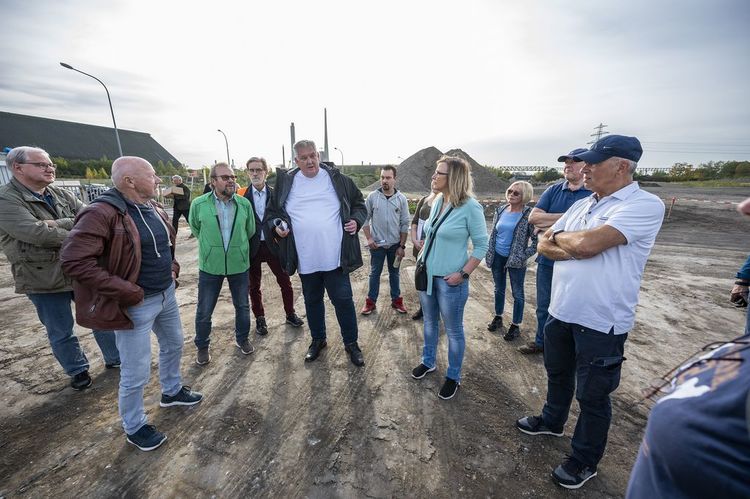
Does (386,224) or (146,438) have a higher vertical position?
(386,224)

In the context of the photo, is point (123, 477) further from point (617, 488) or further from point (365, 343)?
point (617, 488)

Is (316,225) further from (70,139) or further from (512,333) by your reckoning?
(70,139)

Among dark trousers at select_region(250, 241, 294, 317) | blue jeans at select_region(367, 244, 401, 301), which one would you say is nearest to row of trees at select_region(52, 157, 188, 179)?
dark trousers at select_region(250, 241, 294, 317)

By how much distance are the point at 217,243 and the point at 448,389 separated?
9.33ft

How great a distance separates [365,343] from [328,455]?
1.67 metres

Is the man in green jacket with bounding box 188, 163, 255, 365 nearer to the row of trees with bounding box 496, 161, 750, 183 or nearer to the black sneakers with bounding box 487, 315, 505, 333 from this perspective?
the black sneakers with bounding box 487, 315, 505, 333

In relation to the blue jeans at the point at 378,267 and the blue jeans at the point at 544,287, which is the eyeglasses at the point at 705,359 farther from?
the blue jeans at the point at 378,267

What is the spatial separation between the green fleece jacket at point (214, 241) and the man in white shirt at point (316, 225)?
42 centimetres

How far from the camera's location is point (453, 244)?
108 inches

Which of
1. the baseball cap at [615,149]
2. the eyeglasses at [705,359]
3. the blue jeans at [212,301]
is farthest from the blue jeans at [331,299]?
the eyeglasses at [705,359]

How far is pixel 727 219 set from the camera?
13109mm

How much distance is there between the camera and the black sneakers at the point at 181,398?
288 centimetres

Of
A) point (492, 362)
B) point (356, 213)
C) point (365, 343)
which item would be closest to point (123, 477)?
point (365, 343)

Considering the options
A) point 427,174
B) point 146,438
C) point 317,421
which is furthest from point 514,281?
point 427,174
